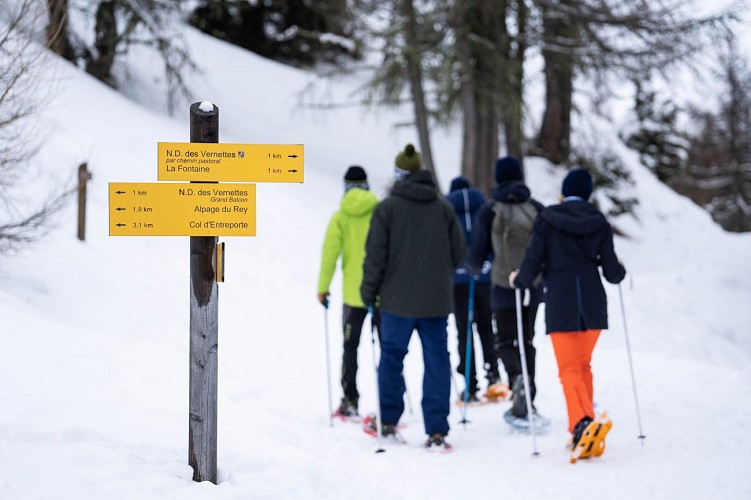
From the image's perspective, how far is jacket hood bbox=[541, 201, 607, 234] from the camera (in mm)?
5535

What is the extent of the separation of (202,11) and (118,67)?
5.95 m

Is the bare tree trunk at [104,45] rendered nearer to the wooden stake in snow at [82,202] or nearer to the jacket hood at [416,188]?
the wooden stake in snow at [82,202]

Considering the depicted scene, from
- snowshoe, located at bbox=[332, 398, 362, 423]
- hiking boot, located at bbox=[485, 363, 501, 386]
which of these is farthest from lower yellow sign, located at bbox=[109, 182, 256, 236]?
hiking boot, located at bbox=[485, 363, 501, 386]

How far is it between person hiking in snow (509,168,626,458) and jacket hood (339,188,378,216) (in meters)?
1.45

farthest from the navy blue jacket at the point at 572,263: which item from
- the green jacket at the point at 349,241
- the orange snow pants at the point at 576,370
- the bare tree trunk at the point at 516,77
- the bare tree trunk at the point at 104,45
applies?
the bare tree trunk at the point at 104,45

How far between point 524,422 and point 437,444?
810mm

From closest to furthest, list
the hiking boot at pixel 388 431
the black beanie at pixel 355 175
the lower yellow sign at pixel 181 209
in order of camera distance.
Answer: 1. the lower yellow sign at pixel 181 209
2. the hiking boot at pixel 388 431
3. the black beanie at pixel 355 175

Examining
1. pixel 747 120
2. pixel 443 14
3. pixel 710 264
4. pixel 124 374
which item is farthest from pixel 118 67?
pixel 747 120

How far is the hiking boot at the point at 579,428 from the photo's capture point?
5457 millimetres

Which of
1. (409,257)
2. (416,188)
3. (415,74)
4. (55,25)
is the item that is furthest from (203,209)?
(415,74)

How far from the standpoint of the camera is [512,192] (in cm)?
655

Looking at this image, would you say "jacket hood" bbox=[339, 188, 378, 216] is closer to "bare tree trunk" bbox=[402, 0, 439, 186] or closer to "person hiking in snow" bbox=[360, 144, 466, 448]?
"person hiking in snow" bbox=[360, 144, 466, 448]

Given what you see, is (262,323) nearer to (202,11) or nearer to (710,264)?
(710,264)

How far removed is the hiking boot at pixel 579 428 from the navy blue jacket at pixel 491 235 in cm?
124
